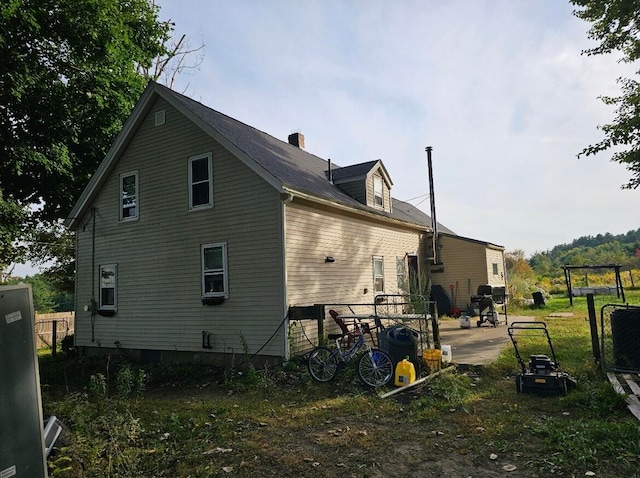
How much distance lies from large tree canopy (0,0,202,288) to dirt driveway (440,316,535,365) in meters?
15.1

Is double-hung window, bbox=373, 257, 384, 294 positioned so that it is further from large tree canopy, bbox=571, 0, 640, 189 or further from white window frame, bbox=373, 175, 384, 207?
large tree canopy, bbox=571, 0, 640, 189

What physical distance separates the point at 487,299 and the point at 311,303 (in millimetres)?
6818

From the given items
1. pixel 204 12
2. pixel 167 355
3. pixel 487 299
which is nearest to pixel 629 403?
pixel 487 299

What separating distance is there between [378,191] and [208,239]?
22.8 feet

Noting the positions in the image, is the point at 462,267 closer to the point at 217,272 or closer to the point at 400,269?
the point at 400,269

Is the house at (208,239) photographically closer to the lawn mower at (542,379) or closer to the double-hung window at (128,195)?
the double-hung window at (128,195)

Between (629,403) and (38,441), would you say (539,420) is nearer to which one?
(629,403)

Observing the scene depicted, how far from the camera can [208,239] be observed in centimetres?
1078

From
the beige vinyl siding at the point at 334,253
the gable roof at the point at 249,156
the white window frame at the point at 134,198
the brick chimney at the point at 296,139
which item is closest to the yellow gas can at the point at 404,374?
the beige vinyl siding at the point at 334,253

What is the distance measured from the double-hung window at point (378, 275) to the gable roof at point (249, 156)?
1636 mm

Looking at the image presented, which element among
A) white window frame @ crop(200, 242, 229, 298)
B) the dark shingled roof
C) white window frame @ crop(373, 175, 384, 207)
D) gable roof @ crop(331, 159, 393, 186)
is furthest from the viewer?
white window frame @ crop(373, 175, 384, 207)

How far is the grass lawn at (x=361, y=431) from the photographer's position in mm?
4090

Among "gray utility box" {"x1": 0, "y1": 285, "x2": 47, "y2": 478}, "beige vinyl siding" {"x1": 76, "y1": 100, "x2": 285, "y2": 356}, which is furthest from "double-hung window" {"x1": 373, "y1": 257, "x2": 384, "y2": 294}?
"gray utility box" {"x1": 0, "y1": 285, "x2": 47, "y2": 478}

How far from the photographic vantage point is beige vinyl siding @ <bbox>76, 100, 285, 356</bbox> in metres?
9.88
